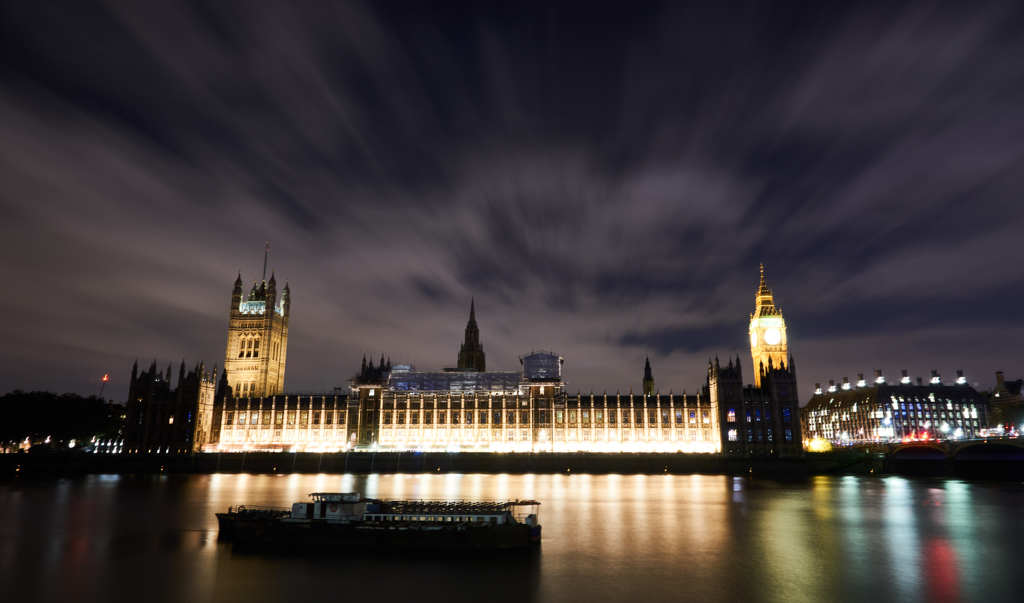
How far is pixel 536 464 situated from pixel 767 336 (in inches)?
3443

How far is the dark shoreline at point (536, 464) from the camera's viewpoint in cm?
10762

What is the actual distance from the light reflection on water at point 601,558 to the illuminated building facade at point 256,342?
9534cm

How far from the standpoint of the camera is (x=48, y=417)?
105 m

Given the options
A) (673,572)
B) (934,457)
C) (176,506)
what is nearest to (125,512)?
(176,506)

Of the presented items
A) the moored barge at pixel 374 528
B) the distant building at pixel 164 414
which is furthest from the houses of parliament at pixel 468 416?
the moored barge at pixel 374 528


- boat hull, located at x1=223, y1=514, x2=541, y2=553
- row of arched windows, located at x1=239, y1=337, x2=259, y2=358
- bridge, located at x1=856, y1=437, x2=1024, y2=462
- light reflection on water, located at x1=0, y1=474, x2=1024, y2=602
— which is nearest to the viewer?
light reflection on water, located at x1=0, y1=474, x2=1024, y2=602

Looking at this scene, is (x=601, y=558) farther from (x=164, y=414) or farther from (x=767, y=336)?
(x=767, y=336)

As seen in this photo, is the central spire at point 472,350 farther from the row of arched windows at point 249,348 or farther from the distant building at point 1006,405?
the distant building at point 1006,405

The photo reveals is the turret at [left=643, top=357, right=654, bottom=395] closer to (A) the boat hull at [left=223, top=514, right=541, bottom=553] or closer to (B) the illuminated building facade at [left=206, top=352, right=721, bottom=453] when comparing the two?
(B) the illuminated building facade at [left=206, top=352, right=721, bottom=453]

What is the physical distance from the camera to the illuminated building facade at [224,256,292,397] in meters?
156

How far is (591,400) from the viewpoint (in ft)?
408

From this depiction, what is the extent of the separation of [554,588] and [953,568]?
22732mm

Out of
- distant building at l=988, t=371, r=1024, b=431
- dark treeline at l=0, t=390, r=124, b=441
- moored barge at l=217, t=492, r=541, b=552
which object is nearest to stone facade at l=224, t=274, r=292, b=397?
dark treeline at l=0, t=390, r=124, b=441

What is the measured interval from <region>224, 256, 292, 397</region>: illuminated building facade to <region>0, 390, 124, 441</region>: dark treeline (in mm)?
34092
